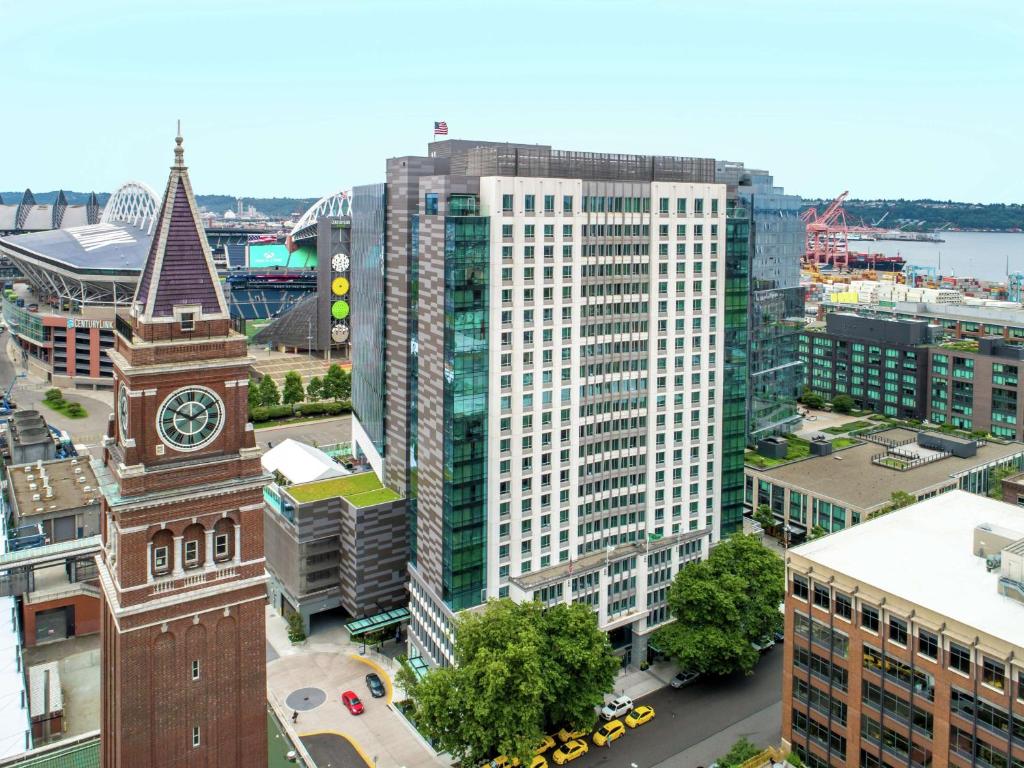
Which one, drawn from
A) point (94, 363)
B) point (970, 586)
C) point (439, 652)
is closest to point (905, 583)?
point (970, 586)

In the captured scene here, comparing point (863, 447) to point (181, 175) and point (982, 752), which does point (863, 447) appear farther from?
point (181, 175)

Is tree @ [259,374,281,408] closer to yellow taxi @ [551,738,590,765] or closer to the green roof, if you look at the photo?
the green roof

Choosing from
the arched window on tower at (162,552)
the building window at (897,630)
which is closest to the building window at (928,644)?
the building window at (897,630)

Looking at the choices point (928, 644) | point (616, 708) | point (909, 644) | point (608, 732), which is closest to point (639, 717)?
point (616, 708)

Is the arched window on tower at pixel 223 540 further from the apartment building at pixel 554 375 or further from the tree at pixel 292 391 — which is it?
the tree at pixel 292 391

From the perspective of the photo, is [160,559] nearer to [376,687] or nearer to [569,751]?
[376,687]
